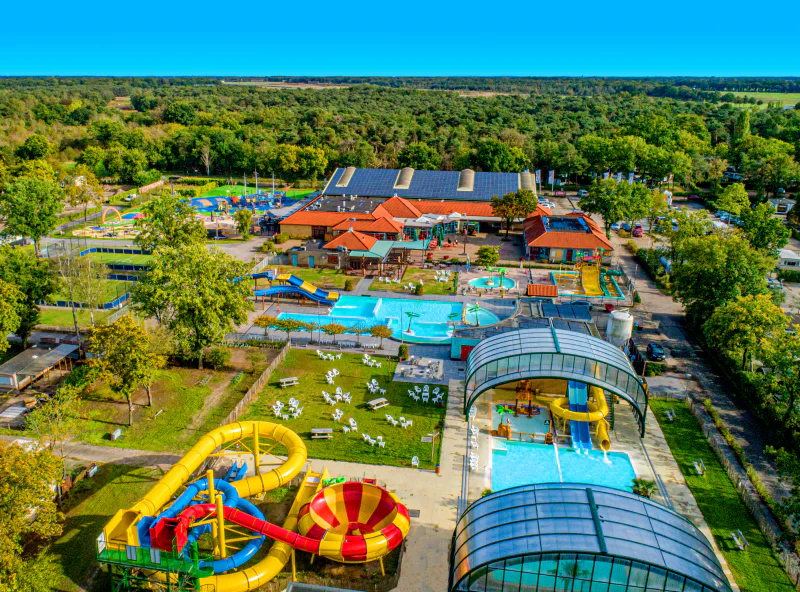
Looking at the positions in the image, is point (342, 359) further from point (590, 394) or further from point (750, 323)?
point (750, 323)

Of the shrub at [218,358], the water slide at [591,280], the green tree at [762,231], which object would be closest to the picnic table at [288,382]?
the shrub at [218,358]

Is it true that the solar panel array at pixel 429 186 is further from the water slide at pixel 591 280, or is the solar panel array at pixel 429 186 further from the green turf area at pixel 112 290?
the green turf area at pixel 112 290

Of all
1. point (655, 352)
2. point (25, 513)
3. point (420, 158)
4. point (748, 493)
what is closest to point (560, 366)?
point (748, 493)

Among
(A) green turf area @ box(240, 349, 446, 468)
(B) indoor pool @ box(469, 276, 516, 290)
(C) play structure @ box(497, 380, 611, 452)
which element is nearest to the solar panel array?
(B) indoor pool @ box(469, 276, 516, 290)

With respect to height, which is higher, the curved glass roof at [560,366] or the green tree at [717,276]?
the green tree at [717,276]

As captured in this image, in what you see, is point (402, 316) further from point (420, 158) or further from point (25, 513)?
A: point (420, 158)

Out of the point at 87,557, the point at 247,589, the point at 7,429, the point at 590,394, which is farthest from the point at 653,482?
the point at 7,429
